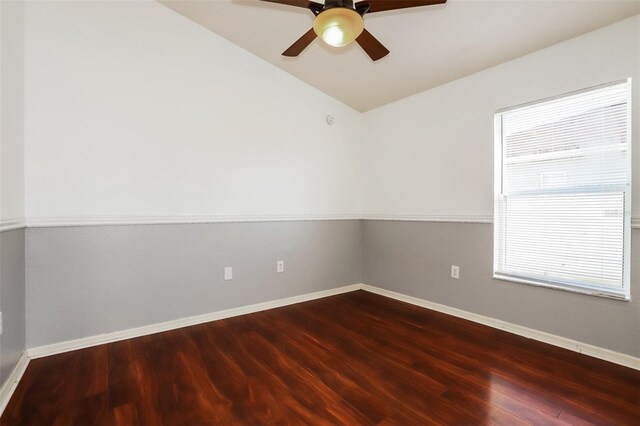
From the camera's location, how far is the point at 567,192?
7.62ft

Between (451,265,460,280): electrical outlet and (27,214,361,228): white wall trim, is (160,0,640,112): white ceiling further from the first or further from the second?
(451,265,460,280): electrical outlet

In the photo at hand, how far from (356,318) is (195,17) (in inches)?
125

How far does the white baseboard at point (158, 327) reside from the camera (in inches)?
87.0

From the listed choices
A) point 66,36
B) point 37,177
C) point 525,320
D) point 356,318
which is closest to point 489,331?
point 525,320

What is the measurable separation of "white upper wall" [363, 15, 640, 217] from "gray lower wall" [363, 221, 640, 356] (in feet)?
0.75

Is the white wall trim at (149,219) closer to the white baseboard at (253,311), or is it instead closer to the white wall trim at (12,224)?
the white wall trim at (12,224)

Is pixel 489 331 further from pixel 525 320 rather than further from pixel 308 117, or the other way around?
pixel 308 117

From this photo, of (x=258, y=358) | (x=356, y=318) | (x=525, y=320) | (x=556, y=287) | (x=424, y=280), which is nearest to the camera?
(x=258, y=358)

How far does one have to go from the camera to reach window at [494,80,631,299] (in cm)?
209

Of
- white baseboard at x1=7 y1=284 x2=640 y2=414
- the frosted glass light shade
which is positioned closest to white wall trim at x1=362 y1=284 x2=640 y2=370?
white baseboard at x1=7 y1=284 x2=640 y2=414

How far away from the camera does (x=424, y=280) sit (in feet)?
10.8

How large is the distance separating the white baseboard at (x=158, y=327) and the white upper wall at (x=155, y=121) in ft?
3.12

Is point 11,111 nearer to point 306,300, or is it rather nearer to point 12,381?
point 12,381

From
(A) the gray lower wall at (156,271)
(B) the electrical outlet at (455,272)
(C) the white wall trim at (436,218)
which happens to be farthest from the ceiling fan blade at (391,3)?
(B) the electrical outlet at (455,272)
